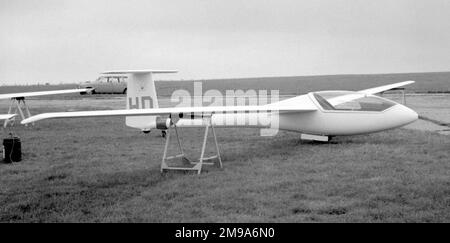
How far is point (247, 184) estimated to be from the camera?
25.4ft

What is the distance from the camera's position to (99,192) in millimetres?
7590

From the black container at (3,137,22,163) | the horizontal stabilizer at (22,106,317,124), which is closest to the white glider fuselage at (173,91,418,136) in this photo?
the horizontal stabilizer at (22,106,317,124)

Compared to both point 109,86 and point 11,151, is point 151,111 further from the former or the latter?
point 109,86

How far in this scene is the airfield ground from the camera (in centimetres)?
612

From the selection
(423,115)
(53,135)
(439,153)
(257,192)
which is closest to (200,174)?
(257,192)

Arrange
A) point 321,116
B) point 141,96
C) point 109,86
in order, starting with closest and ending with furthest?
point 321,116 < point 141,96 < point 109,86

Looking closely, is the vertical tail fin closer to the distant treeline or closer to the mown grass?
the mown grass

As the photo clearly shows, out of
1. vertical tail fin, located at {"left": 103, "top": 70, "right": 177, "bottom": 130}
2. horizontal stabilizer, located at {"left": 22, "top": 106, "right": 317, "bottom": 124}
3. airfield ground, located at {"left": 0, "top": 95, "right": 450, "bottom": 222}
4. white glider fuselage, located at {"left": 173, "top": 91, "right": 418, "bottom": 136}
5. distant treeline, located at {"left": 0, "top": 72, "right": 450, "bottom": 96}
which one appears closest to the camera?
airfield ground, located at {"left": 0, "top": 95, "right": 450, "bottom": 222}

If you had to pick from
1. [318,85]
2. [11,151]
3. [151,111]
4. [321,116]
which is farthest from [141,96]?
[318,85]

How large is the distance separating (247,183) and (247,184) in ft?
0.30

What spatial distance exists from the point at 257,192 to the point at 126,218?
2120 mm

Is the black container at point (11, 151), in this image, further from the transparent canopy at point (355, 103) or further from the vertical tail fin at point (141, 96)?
the transparent canopy at point (355, 103)

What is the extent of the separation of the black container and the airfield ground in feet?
1.06
